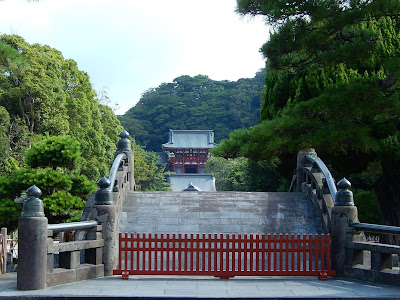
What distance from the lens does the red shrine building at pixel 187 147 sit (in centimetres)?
7019

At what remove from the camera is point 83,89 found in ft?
108

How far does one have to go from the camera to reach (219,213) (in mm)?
12461

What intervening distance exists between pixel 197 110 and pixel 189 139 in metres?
21.4

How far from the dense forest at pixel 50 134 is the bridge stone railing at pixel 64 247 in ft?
19.5

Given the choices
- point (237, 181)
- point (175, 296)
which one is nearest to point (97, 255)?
point (175, 296)

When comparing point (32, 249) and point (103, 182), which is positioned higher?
point (103, 182)

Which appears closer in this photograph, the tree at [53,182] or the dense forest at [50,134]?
the tree at [53,182]

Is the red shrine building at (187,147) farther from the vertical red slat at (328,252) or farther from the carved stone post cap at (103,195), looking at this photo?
the vertical red slat at (328,252)

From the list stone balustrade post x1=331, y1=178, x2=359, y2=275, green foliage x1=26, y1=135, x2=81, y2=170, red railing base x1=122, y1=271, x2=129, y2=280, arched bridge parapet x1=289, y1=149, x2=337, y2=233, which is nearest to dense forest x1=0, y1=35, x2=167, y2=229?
green foliage x1=26, y1=135, x2=81, y2=170

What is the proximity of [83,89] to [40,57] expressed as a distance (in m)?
4.45

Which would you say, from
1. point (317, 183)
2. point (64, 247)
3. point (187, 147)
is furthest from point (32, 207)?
point (187, 147)

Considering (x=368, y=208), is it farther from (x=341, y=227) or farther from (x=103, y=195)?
(x=103, y=195)

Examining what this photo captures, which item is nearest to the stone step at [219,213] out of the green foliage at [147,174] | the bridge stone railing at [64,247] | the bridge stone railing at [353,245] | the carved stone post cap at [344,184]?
the bridge stone railing at [353,245]

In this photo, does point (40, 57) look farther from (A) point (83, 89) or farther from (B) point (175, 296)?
(B) point (175, 296)
